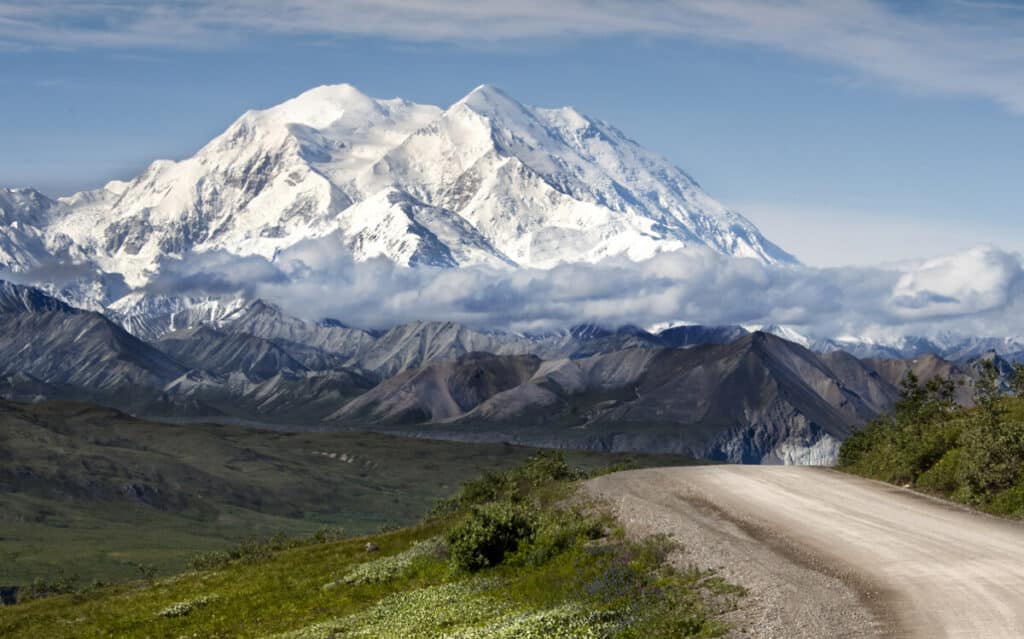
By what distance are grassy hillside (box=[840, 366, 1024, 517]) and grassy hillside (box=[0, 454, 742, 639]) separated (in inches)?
524

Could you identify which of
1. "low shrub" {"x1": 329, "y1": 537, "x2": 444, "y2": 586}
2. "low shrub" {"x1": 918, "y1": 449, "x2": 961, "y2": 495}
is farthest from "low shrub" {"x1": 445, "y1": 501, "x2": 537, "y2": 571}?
"low shrub" {"x1": 918, "y1": 449, "x2": 961, "y2": 495}

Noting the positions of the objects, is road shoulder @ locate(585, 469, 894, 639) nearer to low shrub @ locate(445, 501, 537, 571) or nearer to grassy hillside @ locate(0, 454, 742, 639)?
grassy hillside @ locate(0, 454, 742, 639)

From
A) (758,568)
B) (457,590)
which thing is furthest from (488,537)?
(758,568)

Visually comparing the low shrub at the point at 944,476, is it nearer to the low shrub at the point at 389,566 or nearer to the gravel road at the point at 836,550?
the gravel road at the point at 836,550

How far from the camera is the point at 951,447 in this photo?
175 ft

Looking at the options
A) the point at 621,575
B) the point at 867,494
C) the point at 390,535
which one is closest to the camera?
the point at 621,575

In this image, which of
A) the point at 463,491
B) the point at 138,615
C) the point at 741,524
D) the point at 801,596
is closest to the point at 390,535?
the point at 463,491

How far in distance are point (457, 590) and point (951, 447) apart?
23.6 m

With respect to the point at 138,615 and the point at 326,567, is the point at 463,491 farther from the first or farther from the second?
the point at 138,615

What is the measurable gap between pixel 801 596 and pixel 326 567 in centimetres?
2453

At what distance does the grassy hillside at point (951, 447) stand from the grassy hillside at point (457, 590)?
43.7 feet

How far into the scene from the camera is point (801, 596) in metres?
31.3

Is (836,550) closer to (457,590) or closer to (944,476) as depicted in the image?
(457,590)

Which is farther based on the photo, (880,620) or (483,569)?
(483,569)
